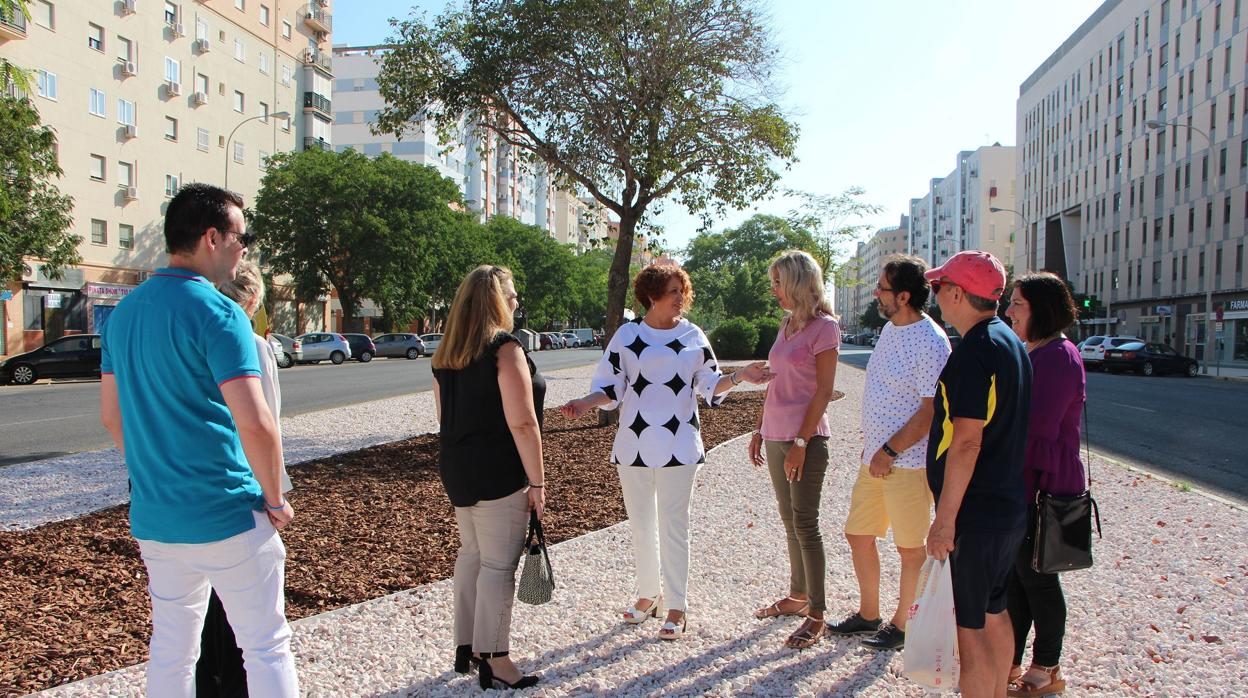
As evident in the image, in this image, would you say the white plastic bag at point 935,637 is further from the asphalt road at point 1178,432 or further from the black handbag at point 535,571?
the asphalt road at point 1178,432

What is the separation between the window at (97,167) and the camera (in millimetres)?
36347

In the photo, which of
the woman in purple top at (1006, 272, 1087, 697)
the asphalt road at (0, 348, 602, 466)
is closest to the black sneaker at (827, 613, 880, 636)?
the woman in purple top at (1006, 272, 1087, 697)

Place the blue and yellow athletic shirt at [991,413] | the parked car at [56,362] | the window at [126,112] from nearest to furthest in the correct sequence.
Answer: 1. the blue and yellow athletic shirt at [991,413]
2. the parked car at [56,362]
3. the window at [126,112]

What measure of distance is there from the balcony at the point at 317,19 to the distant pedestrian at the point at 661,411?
57.6 metres

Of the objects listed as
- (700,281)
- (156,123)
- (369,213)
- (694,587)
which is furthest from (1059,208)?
(694,587)

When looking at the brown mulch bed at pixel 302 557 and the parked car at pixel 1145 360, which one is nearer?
the brown mulch bed at pixel 302 557

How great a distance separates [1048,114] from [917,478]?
86082mm

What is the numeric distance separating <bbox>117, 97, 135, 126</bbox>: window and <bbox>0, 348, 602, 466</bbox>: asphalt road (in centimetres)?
1751

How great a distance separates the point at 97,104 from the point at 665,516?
41.5m

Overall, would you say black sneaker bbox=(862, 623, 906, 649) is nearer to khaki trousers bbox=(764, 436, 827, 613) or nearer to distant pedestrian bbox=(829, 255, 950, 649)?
distant pedestrian bbox=(829, 255, 950, 649)

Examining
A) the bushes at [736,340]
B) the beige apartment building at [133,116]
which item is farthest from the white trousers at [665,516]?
the beige apartment building at [133,116]

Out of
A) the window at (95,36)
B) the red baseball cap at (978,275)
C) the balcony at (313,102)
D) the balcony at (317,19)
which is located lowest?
the red baseball cap at (978,275)

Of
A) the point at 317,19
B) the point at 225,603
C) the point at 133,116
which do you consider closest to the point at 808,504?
the point at 225,603

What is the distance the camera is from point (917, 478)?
12.1ft
